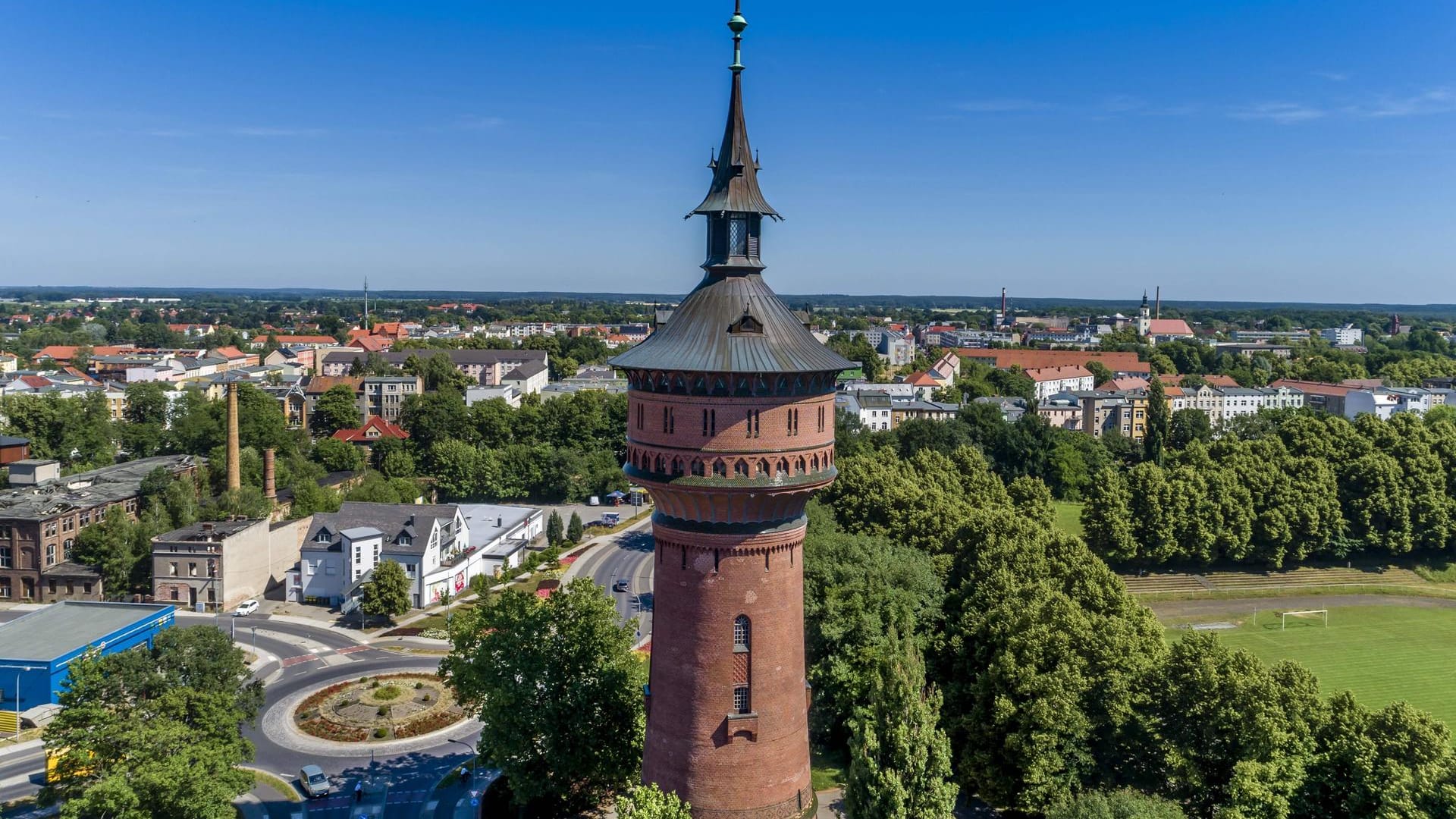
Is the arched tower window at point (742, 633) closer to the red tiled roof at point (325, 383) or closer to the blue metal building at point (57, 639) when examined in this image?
the blue metal building at point (57, 639)

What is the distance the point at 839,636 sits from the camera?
140 ft

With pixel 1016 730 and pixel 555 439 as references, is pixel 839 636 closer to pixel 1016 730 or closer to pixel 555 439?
pixel 1016 730

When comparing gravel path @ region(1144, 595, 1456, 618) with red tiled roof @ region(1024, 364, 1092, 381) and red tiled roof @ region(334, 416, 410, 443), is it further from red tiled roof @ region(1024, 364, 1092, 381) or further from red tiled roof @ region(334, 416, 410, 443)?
red tiled roof @ region(1024, 364, 1092, 381)

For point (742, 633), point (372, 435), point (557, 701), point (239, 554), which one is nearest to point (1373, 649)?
point (742, 633)

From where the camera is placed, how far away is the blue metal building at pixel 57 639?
50688mm

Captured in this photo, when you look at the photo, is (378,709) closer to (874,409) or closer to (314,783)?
(314,783)

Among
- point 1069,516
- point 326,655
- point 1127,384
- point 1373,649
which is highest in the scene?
point 1127,384

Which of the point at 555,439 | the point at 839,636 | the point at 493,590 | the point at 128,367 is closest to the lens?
the point at 839,636

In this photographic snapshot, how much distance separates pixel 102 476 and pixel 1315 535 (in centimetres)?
9988

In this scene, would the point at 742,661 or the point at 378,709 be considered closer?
the point at 742,661

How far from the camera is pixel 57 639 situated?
177ft

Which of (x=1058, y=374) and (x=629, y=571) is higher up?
(x=1058, y=374)

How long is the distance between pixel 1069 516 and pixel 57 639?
8602 cm

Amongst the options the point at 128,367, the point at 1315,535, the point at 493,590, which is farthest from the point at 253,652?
the point at 128,367
